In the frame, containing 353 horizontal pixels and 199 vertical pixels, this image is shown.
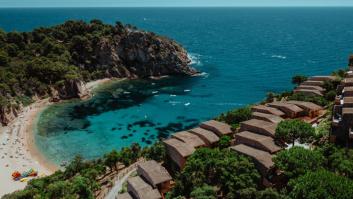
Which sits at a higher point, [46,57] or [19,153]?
[46,57]

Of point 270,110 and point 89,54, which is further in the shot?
point 89,54

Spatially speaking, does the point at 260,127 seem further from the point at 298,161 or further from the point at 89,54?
the point at 89,54

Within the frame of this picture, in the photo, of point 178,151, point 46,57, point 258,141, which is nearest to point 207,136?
point 178,151

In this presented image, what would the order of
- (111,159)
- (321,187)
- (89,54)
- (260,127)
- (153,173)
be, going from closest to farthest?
(321,187), (153,173), (260,127), (111,159), (89,54)

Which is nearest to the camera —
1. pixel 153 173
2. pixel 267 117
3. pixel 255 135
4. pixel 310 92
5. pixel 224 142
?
pixel 153 173

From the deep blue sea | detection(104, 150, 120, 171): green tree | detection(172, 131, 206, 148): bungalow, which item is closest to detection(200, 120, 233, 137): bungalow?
detection(172, 131, 206, 148): bungalow

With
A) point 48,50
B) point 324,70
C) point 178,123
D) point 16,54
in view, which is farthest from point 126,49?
point 324,70

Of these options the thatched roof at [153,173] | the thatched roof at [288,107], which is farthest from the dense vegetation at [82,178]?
the thatched roof at [288,107]
